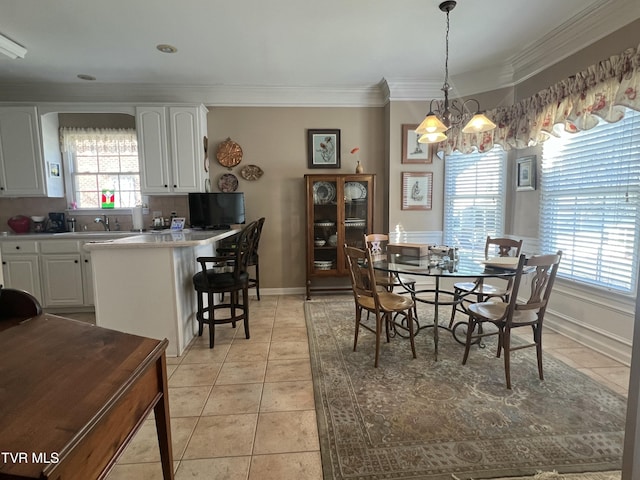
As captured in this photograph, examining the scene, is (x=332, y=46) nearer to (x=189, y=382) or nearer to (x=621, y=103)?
(x=621, y=103)

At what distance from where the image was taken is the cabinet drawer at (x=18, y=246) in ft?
11.5

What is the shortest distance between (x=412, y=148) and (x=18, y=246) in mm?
4741

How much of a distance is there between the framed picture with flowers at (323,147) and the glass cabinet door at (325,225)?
0.38 meters

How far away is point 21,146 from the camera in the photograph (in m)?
3.68

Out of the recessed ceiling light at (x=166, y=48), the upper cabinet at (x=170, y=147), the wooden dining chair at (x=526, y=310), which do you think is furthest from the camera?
the upper cabinet at (x=170, y=147)

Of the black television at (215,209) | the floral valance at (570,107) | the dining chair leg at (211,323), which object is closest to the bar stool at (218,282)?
the dining chair leg at (211,323)

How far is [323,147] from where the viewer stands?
4.23 metres

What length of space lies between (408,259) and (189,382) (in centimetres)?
193

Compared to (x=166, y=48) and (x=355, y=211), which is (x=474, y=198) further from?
(x=166, y=48)

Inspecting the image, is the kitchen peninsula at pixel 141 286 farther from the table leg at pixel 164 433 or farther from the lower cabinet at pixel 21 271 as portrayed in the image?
the lower cabinet at pixel 21 271

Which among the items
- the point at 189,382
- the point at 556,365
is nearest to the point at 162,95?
the point at 189,382

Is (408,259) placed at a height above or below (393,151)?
below

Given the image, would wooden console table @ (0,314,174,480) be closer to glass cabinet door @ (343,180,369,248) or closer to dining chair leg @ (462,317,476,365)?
dining chair leg @ (462,317,476,365)

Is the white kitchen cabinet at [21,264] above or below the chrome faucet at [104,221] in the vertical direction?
below
